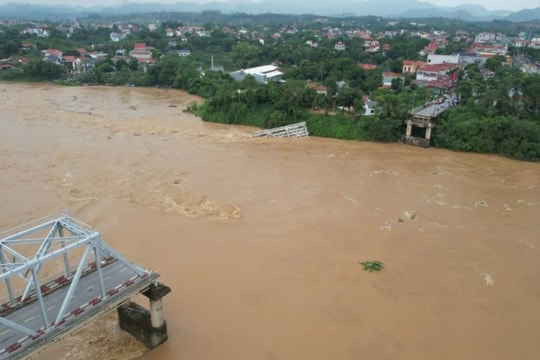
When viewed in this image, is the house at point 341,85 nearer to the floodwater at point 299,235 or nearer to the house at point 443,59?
the floodwater at point 299,235

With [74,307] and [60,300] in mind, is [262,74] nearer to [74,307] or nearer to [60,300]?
[60,300]

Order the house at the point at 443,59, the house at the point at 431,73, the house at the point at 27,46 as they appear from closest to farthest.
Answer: the house at the point at 431,73, the house at the point at 443,59, the house at the point at 27,46

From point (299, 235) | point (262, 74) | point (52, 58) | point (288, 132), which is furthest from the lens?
point (52, 58)

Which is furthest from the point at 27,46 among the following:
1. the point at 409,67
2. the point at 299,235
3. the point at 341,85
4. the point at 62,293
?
the point at 62,293

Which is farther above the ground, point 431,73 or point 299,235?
point 431,73

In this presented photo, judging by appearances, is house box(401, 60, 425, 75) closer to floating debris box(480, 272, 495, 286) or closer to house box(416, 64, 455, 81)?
house box(416, 64, 455, 81)

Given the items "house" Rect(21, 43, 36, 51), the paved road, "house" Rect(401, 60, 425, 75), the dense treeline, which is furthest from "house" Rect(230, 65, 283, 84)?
"house" Rect(21, 43, 36, 51)

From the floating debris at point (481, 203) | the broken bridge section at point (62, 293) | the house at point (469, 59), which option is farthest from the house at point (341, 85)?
the house at point (469, 59)
